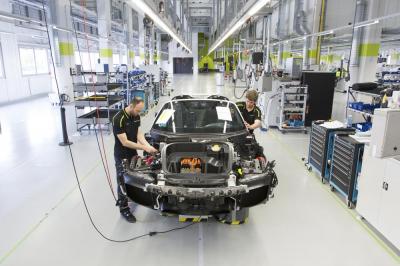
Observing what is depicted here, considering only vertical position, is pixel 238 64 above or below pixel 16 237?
above

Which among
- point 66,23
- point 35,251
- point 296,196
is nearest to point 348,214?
point 296,196

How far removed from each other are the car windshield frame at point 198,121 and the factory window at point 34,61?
12.6m

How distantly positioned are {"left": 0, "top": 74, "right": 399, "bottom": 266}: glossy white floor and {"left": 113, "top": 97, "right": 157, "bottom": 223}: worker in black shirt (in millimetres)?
206

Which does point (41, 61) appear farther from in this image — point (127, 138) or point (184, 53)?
point (184, 53)

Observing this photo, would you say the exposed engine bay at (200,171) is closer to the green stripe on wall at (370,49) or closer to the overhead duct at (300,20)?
the green stripe on wall at (370,49)

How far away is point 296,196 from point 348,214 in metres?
0.69

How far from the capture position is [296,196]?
412cm

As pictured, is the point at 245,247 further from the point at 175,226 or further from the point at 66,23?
the point at 66,23

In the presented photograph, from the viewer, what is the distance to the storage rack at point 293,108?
7.72 m

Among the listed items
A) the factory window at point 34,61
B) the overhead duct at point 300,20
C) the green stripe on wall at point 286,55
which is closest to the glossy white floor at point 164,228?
the overhead duct at point 300,20

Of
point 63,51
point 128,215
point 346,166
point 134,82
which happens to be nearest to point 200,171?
point 128,215

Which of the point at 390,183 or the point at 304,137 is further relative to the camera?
the point at 304,137

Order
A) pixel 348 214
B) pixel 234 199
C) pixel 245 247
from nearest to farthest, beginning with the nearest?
pixel 234 199 < pixel 245 247 < pixel 348 214

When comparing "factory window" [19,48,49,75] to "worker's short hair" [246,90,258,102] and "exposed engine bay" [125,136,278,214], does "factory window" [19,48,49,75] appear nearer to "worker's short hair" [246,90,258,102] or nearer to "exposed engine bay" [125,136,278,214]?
"worker's short hair" [246,90,258,102]
